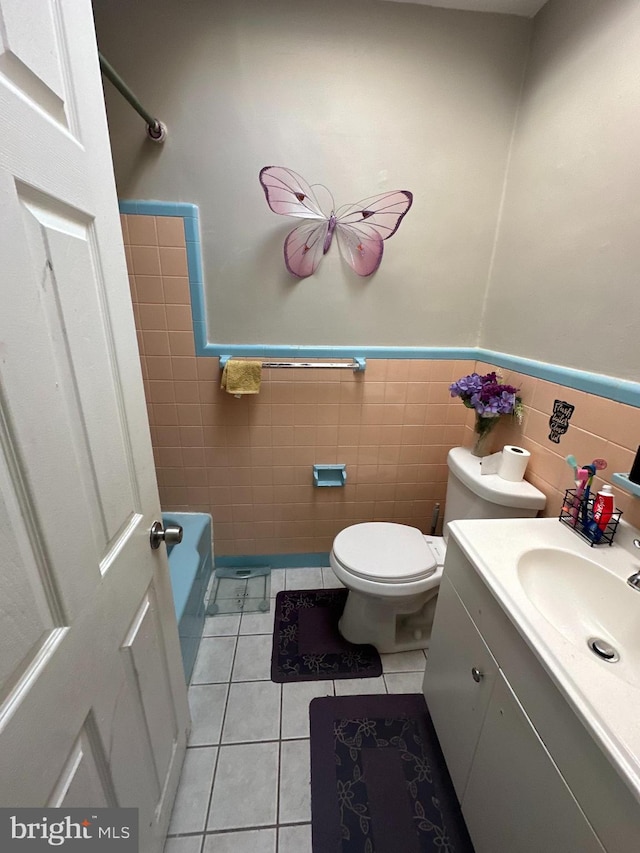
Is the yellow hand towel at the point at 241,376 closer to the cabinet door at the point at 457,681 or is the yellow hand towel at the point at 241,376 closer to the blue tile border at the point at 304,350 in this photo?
the blue tile border at the point at 304,350

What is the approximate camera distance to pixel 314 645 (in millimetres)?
1427

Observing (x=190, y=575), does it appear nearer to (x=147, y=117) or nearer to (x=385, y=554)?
(x=385, y=554)

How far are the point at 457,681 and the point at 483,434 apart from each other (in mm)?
833

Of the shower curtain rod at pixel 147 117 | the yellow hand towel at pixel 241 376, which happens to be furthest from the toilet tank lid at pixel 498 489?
the shower curtain rod at pixel 147 117

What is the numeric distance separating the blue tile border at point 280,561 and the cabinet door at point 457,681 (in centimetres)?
86

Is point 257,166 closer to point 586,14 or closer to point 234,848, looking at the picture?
point 586,14

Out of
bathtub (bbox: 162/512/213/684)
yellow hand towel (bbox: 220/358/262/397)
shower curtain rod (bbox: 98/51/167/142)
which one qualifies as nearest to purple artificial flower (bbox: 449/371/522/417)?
yellow hand towel (bbox: 220/358/262/397)

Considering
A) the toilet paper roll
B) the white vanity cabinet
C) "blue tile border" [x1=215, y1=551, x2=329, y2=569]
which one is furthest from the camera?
"blue tile border" [x1=215, y1=551, x2=329, y2=569]

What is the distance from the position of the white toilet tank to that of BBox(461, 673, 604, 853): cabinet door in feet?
1.84

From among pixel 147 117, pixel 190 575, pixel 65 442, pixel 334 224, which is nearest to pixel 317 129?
pixel 334 224

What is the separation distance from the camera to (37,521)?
1.35 ft

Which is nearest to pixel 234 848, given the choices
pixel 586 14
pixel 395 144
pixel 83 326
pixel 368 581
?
pixel 368 581

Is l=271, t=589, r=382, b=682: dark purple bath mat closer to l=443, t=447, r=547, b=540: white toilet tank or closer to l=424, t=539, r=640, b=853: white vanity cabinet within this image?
l=424, t=539, r=640, b=853: white vanity cabinet

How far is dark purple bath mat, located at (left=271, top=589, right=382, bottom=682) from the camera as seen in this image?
1321 millimetres
